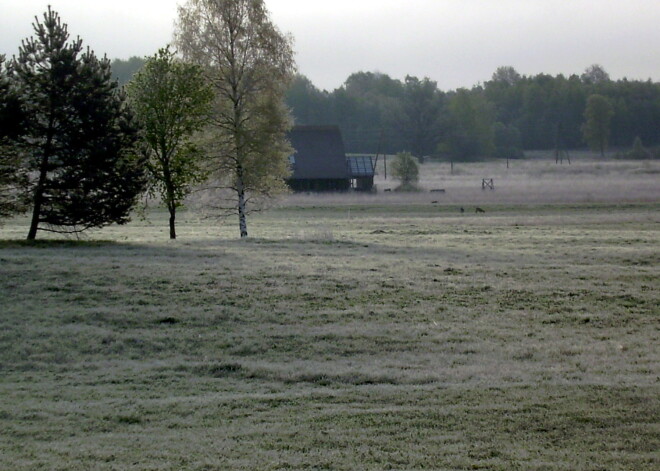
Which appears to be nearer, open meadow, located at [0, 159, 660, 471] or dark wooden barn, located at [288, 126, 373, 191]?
open meadow, located at [0, 159, 660, 471]

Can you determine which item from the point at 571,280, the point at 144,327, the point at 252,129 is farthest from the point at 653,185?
the point at 144,327

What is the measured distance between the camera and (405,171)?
243 feet

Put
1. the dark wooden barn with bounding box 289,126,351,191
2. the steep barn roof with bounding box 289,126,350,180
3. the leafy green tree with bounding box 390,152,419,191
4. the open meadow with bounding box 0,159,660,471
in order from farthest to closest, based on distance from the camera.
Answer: the steep barn roof with bounding box 289,126,350,180
the dark wooden barn with bounding box 289,126,351,191
the leafy green tree with bounding box 390,152,419,191
the open meadow with bounding box 0,159,660,471

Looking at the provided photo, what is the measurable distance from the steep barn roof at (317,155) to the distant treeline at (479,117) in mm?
43843

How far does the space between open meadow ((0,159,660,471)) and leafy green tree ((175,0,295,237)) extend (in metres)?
6.08

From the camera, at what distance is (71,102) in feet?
88.9

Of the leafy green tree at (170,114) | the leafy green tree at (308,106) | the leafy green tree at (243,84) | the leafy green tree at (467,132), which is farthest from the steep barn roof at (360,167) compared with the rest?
the leafy green tree at (308,106)

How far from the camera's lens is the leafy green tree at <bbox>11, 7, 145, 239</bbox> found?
27047 mm

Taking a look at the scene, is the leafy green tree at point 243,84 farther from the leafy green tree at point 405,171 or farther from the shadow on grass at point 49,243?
the leafy green tree at point 405,171

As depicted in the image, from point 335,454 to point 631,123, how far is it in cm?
13568

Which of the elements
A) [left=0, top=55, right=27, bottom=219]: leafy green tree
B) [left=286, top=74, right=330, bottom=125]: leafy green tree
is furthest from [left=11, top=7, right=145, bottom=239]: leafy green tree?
[left=286, top=74, right=330, bottom=125]: leafy green tree

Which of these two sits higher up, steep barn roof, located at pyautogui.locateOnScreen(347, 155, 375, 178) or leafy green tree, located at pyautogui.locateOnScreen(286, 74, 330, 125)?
leafy green tree, located at pyautogui.locateOnScreen(286, 74, 330, 125)

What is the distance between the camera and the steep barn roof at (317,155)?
7642cm

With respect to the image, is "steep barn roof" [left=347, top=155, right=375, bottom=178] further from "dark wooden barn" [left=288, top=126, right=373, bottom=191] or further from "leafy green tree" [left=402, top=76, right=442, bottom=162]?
"leafy green tree" [left=402, top=76, right=442, bottom=162]
